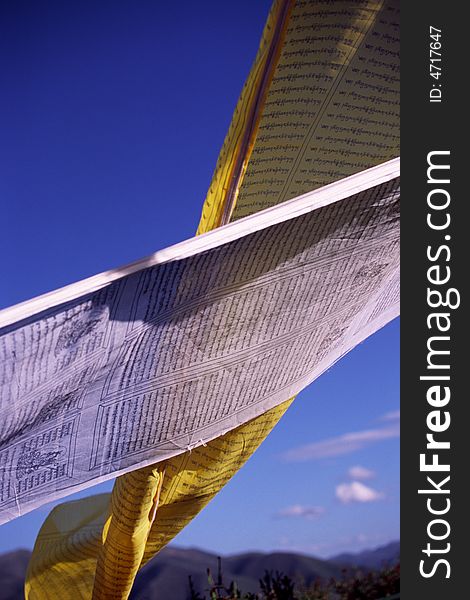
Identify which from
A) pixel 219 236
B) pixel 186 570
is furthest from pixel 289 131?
pixel 186 570

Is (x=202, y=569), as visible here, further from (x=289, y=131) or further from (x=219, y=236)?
(x=219, y=236)

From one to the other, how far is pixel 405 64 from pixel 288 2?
171mm

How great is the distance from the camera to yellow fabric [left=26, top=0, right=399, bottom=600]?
0.91 m

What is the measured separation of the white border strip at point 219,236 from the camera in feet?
1.95

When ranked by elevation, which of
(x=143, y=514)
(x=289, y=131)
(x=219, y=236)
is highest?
(x=289, y=131)

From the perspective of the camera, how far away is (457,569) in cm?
71

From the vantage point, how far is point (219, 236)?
2.15 ft

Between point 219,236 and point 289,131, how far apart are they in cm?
33

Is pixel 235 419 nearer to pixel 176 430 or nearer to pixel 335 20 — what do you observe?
pixel 176 430

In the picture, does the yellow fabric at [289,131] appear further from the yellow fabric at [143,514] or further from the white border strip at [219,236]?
the white border strip at [219,236]

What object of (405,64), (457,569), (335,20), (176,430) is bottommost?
(457,569)

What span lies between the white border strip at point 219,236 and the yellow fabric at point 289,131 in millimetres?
231

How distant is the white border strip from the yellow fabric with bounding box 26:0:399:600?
23cm

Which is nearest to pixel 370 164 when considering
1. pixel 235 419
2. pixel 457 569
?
pixel 235 419
